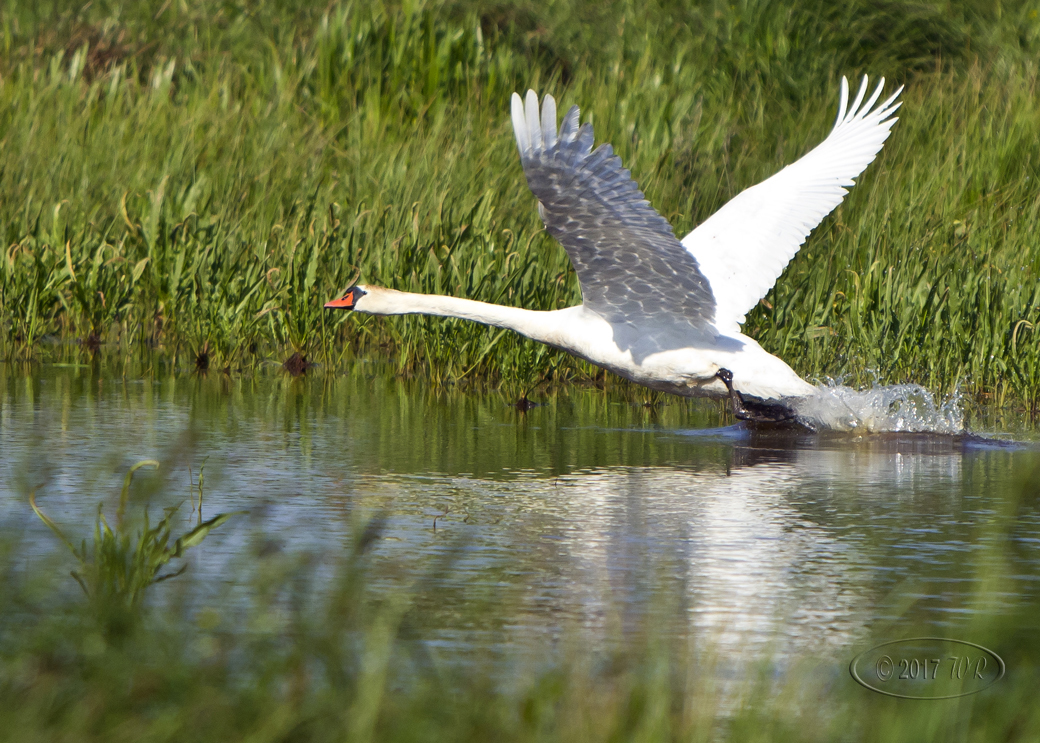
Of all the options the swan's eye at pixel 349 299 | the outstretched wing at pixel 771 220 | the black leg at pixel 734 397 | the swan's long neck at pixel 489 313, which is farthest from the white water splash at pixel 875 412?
the swan's eye at pixel 349 299

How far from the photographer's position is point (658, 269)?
7.32 metres

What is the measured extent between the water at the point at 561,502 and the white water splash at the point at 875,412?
4 centimetres

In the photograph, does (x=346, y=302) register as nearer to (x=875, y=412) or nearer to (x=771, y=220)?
(x=771, y=220)

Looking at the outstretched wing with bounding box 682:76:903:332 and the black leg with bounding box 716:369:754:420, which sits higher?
the outstretched wing with bounding box 682:76:903:332

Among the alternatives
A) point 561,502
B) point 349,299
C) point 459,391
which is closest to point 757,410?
point 459,391

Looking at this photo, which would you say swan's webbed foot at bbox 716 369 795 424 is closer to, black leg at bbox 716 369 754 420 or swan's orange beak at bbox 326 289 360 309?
black leg at bbox 716 369 754 420

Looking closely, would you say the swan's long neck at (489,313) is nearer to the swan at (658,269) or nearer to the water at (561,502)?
the swan at (658,269)

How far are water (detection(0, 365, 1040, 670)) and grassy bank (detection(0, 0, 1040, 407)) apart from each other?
90 centimetres

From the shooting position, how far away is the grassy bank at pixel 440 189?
916cm

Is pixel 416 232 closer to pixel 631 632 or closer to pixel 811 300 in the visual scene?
pixel 811 300

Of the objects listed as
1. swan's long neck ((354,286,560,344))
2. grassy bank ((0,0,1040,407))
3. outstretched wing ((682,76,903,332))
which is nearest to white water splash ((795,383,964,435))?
outstretched wing ((682,76,903,332))

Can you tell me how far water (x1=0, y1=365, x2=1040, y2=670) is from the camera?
160 inches

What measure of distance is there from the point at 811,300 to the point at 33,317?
4.84 meters

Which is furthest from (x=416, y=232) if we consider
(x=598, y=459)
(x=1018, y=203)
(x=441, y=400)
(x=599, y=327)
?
(x=1018, y=203)
